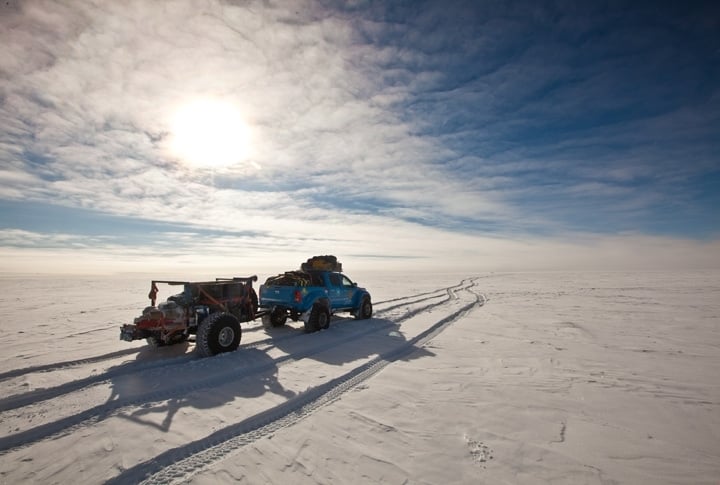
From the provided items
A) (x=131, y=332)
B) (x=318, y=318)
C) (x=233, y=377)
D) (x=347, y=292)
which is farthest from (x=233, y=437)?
(x=347, y=292)

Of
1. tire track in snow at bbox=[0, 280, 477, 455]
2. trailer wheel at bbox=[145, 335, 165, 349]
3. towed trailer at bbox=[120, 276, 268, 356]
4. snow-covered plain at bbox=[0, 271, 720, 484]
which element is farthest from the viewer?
trailer wheel at bbox=[145, 335, 165, 349]

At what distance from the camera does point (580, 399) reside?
Result: 4629mm

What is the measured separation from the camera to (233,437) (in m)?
3.57

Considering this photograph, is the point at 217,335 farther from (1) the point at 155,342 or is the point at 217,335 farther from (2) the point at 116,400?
(2) the point at 116,400

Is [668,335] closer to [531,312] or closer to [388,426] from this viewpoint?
[531,312]

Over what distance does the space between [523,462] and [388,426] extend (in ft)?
4.77

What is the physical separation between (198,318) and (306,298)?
299 centimetres

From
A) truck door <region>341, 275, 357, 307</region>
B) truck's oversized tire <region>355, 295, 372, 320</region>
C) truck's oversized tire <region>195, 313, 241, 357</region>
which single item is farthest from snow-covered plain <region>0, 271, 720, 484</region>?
truck's oversized tire <region>355, 295, 372, 320</region>

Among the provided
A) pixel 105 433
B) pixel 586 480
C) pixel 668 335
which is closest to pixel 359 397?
pixel 586 480

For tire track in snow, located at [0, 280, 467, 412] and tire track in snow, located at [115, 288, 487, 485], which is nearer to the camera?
tire track in snow, located at [115, 288, 487, 485]

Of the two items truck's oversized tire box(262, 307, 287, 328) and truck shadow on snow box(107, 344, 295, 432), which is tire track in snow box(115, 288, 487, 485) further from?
truck's oversized tire box(262, 307, 287, 328)

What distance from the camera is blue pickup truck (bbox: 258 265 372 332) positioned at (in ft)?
30.8

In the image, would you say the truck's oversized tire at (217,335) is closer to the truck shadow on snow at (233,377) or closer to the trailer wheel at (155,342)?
the truck shadow on snow at (233,377)

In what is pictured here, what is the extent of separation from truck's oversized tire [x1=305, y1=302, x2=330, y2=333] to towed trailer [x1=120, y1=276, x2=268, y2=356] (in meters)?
1.84
